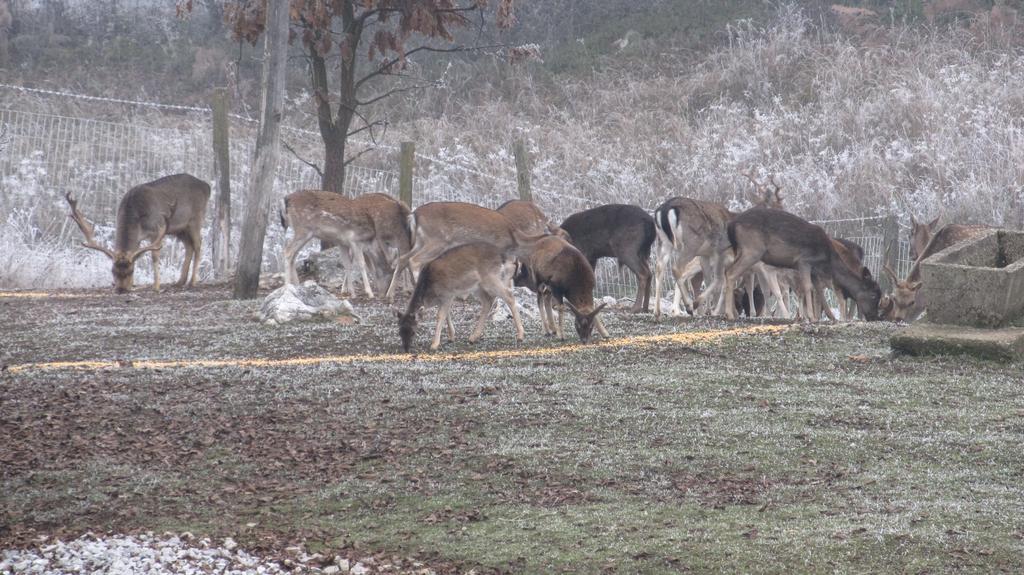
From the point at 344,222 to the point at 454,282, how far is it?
17.2 feet

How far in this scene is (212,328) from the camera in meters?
14.5

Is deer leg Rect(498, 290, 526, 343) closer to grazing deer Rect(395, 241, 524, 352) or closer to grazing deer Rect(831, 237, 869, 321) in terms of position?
grazing deer Rect(395, 241, 524, 352)

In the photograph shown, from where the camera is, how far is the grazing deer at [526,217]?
16.6 meters

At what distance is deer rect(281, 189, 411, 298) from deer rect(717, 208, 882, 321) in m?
4.27

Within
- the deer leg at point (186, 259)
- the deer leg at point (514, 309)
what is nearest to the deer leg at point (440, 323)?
the deer leg at point (514, 309)

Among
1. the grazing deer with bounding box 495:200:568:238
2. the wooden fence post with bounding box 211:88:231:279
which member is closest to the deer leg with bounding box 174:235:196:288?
the wooden fence post with bounding box 211:88:231:279

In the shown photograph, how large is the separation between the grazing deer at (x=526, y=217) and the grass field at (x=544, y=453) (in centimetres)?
358

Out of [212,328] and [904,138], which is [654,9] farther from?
[212,328]

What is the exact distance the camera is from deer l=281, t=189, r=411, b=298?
17609 mm

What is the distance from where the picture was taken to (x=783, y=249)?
1547cm

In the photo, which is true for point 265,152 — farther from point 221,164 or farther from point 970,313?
point 970,313

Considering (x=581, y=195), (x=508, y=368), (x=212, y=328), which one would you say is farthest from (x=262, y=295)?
(x=581, y=195)

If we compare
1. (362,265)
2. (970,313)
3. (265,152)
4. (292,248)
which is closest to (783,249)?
(970,313)

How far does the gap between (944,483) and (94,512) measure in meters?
4.67
